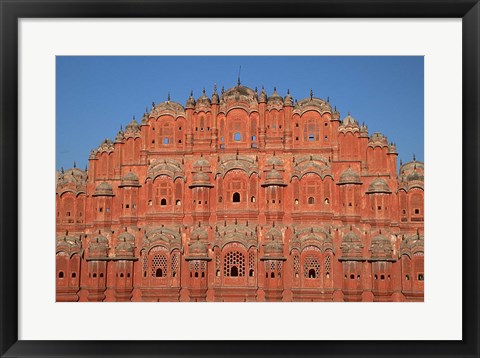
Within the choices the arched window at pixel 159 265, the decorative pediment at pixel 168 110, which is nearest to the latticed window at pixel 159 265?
the arched window at pixel 159 265

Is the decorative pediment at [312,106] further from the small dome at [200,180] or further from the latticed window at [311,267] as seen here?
the latticed window at [311,267]

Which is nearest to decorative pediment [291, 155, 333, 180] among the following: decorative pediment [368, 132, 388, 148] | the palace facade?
the palace facade

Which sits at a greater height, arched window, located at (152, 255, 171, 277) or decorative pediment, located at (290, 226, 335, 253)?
decorative pediment, located at (290, 226, 335, 253)

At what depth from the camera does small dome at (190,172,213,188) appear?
14523 millimetres

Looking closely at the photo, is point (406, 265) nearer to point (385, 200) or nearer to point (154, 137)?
point (385, 200)

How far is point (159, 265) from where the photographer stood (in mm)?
14305

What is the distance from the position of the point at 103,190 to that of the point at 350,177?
18.3 feet

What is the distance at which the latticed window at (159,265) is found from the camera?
46.1ft

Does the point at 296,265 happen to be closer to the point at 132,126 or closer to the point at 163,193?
the point at 163,193

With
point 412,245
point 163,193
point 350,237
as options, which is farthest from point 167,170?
point 412,245

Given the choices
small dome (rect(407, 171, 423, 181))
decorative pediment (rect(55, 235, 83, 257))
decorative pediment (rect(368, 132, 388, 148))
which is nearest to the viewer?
decorative pediment (rect(55, 235, 83, 257))

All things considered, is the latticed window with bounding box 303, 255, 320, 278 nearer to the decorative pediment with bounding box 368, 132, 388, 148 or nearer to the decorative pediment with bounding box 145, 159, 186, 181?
the decorative pediment with bounding box 368, 132, 388, 148

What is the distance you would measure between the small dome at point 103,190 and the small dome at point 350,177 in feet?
17.3

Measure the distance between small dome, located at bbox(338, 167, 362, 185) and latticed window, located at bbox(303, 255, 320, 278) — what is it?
1.86 meters
